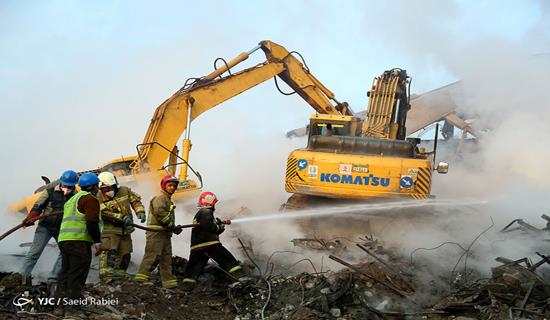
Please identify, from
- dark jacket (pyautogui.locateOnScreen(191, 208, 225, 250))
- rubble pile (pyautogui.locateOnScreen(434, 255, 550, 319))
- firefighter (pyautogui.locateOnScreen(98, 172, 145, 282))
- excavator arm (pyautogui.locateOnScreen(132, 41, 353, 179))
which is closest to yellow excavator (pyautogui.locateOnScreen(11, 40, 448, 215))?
excavator arm (pyautogui.locateOnScreen(132, 41, 353, 179))

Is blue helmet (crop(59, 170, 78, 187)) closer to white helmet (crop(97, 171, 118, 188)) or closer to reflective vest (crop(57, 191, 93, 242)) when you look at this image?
white helmet (crop(97, 171, 118, 188))

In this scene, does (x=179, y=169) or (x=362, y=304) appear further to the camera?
(x=179, y=169)

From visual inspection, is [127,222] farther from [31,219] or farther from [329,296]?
[329,296]

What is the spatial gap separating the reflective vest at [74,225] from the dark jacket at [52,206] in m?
1.50

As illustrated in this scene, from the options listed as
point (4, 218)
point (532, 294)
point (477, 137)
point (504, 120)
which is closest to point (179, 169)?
point (4, 218)

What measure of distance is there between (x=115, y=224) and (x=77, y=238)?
1696mm

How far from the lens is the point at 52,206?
8453 millimetres

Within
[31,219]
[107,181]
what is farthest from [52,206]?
[107,181]

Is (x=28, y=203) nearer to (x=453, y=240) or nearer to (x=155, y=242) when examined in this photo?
(x=155, y=242)

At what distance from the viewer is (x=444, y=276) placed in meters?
8.90

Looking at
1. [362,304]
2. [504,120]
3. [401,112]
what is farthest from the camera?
[504,120]

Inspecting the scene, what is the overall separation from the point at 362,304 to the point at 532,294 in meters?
2.10

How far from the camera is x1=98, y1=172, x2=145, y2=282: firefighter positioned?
27.8 feet

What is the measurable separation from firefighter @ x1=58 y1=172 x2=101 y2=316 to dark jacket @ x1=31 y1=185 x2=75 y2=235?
1535 mm
